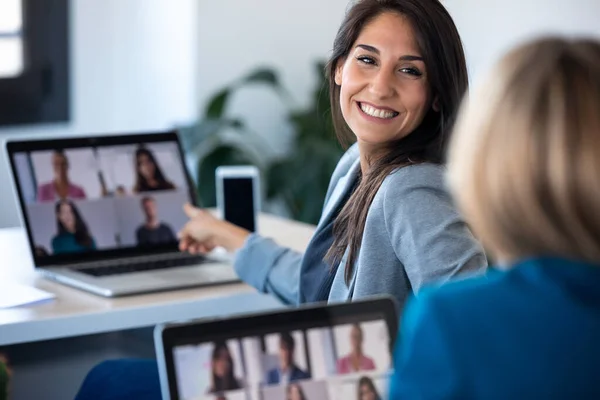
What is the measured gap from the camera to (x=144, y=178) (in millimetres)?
2203

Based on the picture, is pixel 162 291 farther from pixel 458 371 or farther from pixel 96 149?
pixel 458 371

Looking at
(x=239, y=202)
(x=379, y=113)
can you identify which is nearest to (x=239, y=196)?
(x=239, y=202)

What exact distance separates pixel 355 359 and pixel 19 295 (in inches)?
37.4

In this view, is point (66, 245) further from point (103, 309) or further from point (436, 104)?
point (436, 104)

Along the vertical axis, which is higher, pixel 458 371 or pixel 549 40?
pixel 549 40

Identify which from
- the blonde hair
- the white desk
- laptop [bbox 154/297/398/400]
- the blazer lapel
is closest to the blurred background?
the white desk

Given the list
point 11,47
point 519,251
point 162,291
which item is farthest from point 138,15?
point 519,251

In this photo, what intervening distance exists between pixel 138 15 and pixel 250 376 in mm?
2897

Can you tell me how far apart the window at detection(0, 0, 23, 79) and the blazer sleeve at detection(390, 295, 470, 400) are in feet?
9.91

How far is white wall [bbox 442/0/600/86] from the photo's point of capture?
361 centimetres

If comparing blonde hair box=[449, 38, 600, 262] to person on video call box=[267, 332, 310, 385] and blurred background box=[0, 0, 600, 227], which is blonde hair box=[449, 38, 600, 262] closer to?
person on video call box=[267, 332, 310, 385]

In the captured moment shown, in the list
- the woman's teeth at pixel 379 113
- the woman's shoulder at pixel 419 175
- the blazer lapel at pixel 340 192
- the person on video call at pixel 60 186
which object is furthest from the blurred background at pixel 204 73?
the woman's shoulder at pixel 419 175

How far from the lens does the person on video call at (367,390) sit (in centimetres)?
111

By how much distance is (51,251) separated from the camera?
2.10 meters
